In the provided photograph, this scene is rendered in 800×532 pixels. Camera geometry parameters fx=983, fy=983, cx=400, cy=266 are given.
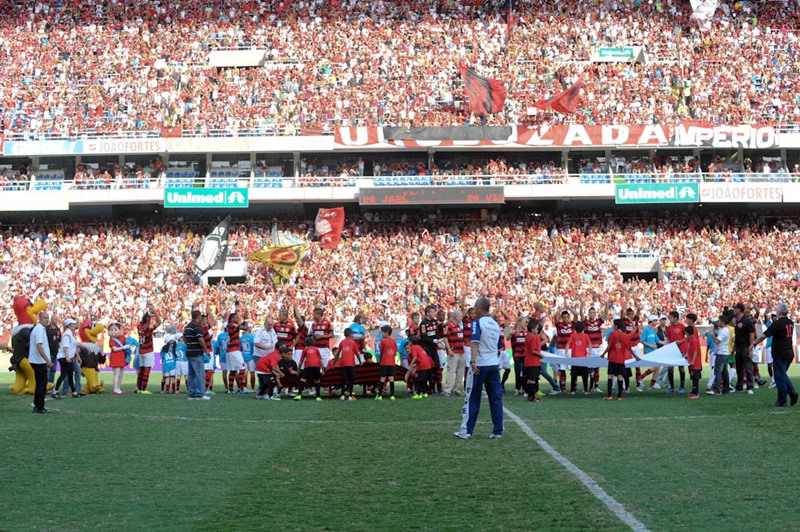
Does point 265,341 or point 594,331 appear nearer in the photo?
point 265,341

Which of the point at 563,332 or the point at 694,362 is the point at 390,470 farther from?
the point at 563,332

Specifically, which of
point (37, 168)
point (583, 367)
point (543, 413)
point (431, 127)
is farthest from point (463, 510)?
point (37, 168)

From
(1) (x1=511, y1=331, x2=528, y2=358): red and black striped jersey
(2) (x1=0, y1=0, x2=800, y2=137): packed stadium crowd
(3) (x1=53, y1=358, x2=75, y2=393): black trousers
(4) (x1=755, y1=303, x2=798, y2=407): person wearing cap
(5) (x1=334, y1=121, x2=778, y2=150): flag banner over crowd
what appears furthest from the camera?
(2) (x1=0, y1=0, x2=800, y2=137): packed stadium crowd

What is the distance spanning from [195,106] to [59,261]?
1055cm

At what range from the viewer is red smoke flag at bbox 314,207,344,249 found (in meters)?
Answer: 46.1

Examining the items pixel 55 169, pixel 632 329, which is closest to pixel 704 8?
pixel 55 169

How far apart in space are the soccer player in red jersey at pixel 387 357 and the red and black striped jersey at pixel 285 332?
2418 mm

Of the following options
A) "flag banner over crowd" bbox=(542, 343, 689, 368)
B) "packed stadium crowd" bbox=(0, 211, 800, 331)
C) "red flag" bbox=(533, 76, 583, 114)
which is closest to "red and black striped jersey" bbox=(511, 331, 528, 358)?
"flag banner over crowd" bbox=(542, 343, 689, 368)

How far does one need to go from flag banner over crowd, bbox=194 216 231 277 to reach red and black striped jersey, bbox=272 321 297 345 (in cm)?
2369

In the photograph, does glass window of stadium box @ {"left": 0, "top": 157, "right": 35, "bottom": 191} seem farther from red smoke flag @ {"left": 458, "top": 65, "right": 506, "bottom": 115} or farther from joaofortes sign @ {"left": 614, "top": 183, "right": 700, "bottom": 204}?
joaofortes sign @ {"left": 614, "top": 183, "right": 700, "bottom": 204}

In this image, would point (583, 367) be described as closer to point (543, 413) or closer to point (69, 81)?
point (543, 413)

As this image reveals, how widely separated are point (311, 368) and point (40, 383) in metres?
5.55

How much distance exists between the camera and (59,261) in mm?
45281

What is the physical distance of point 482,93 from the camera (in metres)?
47.4
